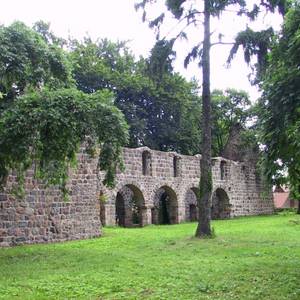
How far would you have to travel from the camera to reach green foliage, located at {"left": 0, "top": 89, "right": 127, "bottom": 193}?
376 inches

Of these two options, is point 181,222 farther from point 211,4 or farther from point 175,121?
point 211,4

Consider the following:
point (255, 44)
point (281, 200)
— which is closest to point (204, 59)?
point (255, 44)

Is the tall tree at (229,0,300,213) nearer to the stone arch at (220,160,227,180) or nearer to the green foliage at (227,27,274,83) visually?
the green foliage at (227,27,274,83)

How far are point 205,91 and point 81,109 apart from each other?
5.74 metres

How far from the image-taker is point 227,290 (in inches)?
274

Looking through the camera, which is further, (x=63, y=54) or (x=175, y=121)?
(x=175, y=121)

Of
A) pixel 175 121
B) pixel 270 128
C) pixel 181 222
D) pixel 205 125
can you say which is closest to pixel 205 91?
pixel 205 125

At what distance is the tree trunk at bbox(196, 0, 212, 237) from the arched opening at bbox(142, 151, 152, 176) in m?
8.46

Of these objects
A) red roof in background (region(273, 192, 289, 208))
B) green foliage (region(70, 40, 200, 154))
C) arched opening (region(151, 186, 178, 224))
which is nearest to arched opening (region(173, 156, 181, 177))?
arched opening (region(151, 186, 178, 224))

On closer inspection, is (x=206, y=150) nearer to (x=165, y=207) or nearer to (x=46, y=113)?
(x=46, y=113)

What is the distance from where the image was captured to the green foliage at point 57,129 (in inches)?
376

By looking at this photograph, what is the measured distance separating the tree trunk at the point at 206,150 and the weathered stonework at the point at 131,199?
342 cm

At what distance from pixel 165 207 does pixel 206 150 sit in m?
12.8

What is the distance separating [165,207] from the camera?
2708 centimetres
